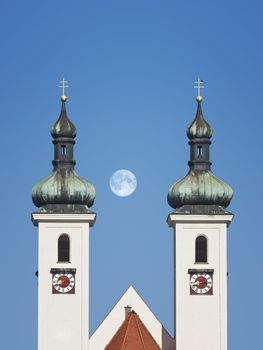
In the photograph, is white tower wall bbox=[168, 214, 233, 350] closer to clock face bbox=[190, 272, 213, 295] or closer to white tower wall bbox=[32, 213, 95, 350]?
clock face bbox=[190, 272, 213, 295]

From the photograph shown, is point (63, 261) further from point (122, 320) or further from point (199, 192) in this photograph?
point (199, 192)

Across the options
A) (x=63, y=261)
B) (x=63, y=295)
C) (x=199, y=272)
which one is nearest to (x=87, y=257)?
(x=63, y=261)

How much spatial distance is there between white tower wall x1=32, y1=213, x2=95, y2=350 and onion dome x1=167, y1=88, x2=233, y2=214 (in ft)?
11.8

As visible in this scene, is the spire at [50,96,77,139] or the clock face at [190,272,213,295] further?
the spire at [50,96,77,139]

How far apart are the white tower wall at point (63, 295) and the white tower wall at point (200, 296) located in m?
3.51

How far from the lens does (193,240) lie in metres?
76.7

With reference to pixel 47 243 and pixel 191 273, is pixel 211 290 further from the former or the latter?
pixel 47 243

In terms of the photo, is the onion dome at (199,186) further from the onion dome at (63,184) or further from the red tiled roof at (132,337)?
the red tiled roof at (132,337)

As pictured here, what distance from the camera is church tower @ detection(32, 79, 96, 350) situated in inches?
3004

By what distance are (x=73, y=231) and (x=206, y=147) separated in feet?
20.3

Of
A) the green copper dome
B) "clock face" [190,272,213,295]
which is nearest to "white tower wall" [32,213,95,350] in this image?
the green copper dome

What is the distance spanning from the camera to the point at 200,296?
76500 mm

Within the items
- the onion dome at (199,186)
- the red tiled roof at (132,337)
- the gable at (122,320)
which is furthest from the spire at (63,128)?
the red tiled roof at (132,337)

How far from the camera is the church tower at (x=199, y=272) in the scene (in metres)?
76.4
